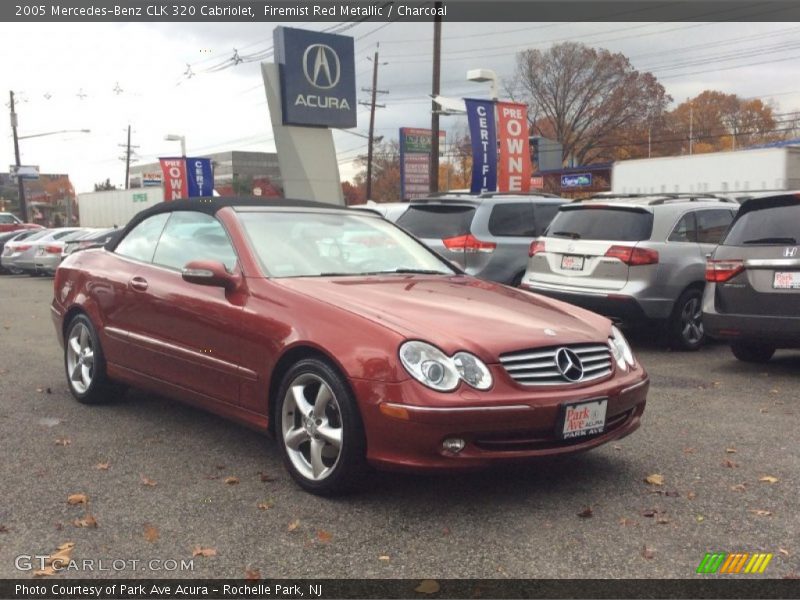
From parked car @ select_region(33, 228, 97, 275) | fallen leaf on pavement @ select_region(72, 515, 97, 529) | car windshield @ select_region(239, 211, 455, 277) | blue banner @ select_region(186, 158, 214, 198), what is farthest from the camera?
blue banner @ select_region(186, 158, 214, 198)

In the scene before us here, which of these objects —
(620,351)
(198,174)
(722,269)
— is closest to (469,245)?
(722,269)

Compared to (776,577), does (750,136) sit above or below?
above

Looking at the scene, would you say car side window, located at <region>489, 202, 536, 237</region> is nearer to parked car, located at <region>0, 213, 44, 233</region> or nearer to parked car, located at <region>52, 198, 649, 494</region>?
parked car, located at <region>52, 198, 649, 494</region>

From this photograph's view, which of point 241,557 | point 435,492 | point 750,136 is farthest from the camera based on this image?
point 750,136

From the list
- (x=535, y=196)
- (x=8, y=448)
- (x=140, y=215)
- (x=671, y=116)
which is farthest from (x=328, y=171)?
(x=671, y=116)

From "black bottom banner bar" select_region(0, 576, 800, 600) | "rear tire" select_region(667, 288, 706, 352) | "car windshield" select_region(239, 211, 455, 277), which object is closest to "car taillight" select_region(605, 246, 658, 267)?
"rear tire" select_region(667, 288, 706, 352)

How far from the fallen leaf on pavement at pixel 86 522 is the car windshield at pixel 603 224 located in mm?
6294

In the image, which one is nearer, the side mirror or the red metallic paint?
the red metallic paint

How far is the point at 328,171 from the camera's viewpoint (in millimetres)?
21094

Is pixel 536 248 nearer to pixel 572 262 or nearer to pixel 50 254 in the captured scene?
pixel 572 262

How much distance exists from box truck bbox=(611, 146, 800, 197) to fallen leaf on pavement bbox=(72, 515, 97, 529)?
1393 centimetres

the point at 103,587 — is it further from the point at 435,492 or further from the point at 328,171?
the point at 328,171

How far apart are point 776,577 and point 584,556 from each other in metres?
0.73

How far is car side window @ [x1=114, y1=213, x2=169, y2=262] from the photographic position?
5777 mm
